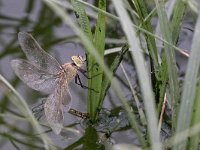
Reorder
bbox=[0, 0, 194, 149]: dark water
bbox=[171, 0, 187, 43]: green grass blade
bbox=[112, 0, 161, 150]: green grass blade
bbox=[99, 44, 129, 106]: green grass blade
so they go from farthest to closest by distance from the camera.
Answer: bbox=[0, 0, 194, 149]: dark water < bbox=[99, 44, 129, 106]: green grass blade < bbox=[171, 0, 187, 43]: green grass blade < bbox=[112, 0, 161, 150]: green grass blade

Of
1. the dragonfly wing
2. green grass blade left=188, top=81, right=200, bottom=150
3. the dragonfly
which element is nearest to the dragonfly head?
the dragonfly

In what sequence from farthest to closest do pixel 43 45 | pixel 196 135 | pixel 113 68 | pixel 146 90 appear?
pixel 43 45, pixel 113 68, pixel 196 135, pixel 146 90

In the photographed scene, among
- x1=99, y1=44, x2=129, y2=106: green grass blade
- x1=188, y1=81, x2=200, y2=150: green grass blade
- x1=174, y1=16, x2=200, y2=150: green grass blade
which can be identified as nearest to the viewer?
x1=174, y1=16, x2=200, y2=150: green grass blade

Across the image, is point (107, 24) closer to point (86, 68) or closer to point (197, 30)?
point (86, 68)

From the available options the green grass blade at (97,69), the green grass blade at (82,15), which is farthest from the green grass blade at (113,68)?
the green grass blade at (82,15)

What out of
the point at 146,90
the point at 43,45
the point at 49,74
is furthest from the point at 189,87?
the point at 43,45

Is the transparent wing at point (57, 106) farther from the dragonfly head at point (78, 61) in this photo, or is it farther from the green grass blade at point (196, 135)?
the green grass blade at point (196, 135)

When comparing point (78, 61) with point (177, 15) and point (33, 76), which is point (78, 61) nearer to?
point (33, 76)

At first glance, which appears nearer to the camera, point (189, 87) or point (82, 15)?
point (189, 87)

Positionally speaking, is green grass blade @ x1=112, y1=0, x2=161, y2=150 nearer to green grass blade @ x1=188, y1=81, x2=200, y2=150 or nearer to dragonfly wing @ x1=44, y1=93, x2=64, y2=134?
green grass blade @ x1=188, y1=81, x2=200, y2=150
